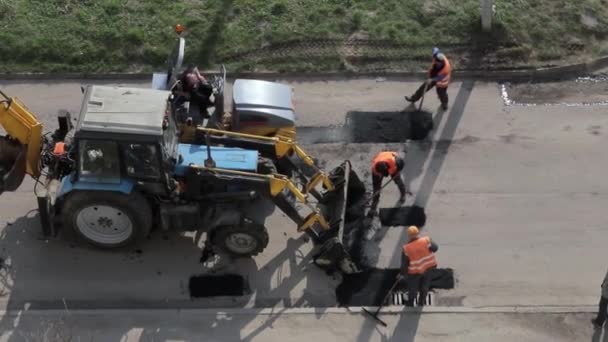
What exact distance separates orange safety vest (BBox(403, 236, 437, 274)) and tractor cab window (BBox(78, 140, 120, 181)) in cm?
422

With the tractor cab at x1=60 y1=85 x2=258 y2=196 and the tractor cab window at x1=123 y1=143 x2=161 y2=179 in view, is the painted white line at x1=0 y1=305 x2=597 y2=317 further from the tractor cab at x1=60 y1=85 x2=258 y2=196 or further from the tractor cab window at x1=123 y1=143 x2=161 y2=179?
the tractor cab window at x1=123 y1=143 x2=161 y2=179

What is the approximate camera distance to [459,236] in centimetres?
1369

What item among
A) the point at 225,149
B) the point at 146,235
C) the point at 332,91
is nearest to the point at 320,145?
the point at 332,91

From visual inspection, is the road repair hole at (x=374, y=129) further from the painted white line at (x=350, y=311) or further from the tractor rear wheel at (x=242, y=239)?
the painted white line at (x=350, y=311)

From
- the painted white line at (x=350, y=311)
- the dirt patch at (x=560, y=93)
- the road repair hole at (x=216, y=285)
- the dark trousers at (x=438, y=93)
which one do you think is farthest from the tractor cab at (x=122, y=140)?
the dirt patch at (x=560, y=93)

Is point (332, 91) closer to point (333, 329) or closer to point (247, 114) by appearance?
point (247, 114)

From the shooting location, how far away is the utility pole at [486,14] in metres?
17.2

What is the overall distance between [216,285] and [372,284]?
230cm

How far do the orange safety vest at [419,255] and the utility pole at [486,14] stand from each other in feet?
22.6

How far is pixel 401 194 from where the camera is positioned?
14281 millimetres

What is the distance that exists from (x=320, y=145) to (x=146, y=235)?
3876 mm

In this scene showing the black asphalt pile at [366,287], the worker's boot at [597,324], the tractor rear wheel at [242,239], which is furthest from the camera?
the black asphalt pile at [366,287]

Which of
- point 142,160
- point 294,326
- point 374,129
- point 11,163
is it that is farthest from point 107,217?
point 374,129

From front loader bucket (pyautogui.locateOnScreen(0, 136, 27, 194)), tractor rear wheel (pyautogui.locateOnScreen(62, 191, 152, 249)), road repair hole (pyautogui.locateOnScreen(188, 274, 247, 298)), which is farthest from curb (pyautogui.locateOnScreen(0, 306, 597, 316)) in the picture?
front loader bucket (pyautogui.locateOnScreen(0, 136, 27, 194))
